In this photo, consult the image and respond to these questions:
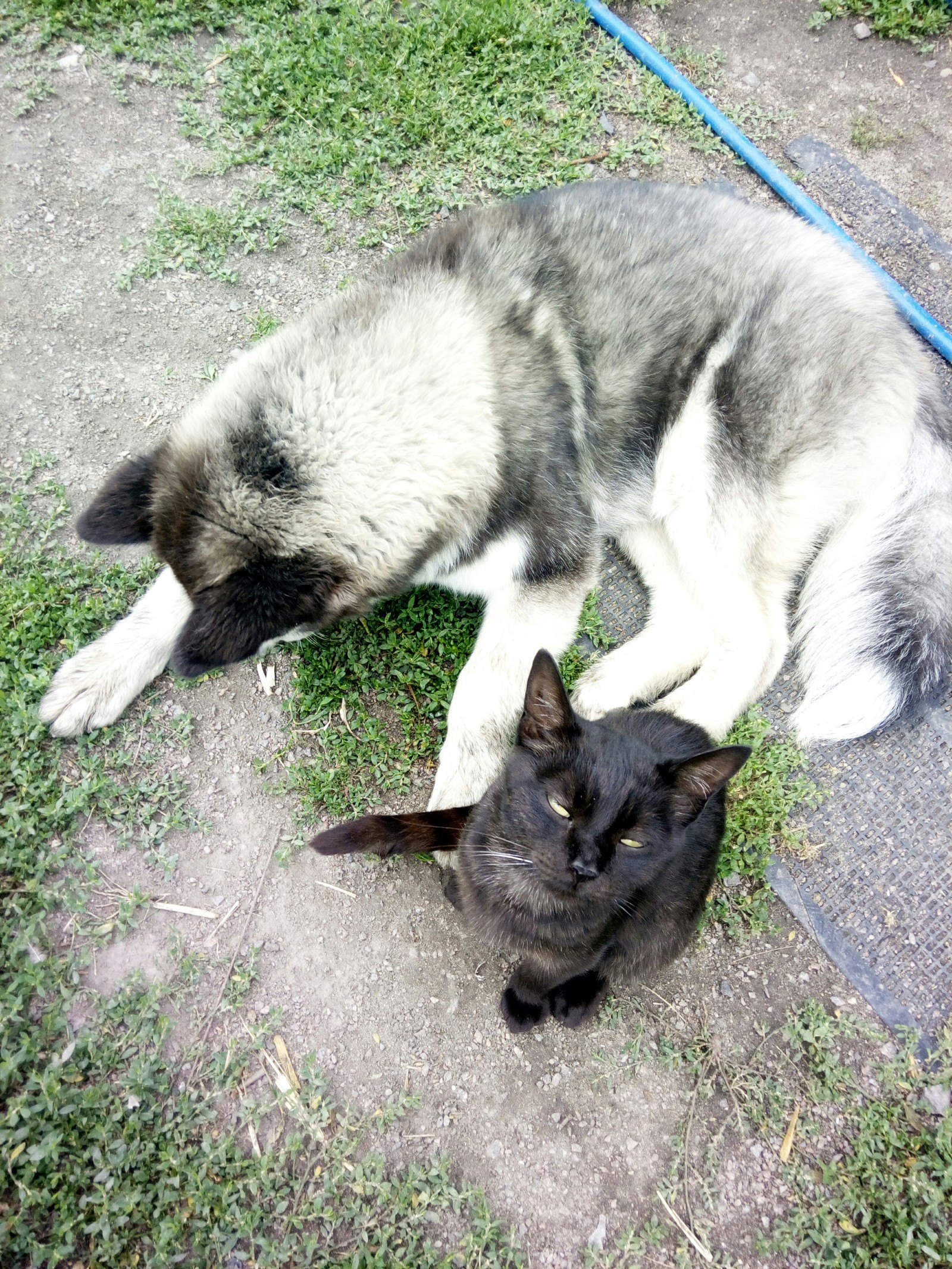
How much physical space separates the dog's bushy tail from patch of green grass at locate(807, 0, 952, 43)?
125 inches

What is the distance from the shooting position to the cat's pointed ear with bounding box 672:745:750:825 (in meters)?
1.91

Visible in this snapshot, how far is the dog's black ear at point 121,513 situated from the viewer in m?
2.52

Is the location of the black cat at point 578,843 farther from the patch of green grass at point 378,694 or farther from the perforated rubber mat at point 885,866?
the perforated rubber mat at point 885,866

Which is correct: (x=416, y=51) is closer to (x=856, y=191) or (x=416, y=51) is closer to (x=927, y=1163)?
(x=856, y=191)

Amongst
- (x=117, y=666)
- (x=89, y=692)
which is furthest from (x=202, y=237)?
(x=89, y=692)

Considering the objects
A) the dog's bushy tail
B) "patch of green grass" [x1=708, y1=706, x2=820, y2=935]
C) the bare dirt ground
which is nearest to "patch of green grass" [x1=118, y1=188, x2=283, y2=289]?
the bare dirt ground

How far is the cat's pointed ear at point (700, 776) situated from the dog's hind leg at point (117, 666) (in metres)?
1.95

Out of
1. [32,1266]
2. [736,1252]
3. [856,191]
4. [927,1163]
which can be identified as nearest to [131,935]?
[32,1266]

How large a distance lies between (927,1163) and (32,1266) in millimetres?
2827

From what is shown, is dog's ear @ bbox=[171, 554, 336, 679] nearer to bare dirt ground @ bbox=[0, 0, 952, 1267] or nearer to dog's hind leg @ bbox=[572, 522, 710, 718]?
bare dirt ground @ bbox=[0, 0, 952, 1267]

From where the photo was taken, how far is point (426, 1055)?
2.72m

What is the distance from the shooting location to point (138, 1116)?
2.49 meters

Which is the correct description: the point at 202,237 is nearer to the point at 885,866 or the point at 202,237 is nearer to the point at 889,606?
the point at 889,606

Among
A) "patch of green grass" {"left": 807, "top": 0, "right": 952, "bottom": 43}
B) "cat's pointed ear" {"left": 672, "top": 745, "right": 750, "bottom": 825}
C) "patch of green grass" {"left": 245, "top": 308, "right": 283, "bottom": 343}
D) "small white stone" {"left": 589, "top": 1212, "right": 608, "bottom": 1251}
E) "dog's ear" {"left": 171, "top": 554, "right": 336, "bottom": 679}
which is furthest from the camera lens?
"patch of green grass" {"left": 807, "top": 0, "right": 952, "bottom": 43}
